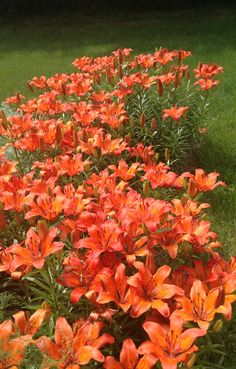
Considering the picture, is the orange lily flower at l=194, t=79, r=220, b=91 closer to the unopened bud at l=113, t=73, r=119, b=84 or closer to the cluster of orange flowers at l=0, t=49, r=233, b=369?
the unopened bud at l=113, t=73, r=119, b=84

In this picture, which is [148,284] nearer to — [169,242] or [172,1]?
[169,242]

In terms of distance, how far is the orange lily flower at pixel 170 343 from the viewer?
3.94 ft

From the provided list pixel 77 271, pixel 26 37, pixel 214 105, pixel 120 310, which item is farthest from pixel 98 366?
pixel 26 37

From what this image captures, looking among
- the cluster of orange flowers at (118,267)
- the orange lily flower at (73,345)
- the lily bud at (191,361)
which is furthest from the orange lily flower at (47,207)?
the lily bud at (191,361)

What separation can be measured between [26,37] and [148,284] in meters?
10.6

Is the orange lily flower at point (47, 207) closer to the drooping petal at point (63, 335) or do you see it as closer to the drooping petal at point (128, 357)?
the drooping petal at point (63, 335)

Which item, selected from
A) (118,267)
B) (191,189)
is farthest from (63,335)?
(191,189)

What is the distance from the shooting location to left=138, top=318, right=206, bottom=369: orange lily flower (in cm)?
120

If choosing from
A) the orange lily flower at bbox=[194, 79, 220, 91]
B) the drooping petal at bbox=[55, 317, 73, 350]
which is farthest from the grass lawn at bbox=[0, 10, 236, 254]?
the drooping petal at bbox=[55, 317, 73, 350]

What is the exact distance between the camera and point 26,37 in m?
11.1

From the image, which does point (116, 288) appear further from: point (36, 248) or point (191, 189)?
point (191, 189)

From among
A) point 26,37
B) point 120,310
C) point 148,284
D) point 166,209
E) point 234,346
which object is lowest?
point 26,37

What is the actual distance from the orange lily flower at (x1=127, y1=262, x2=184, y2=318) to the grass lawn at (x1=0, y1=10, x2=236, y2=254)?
1148 mm

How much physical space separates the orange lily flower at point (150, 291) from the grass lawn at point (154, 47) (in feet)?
3.76
